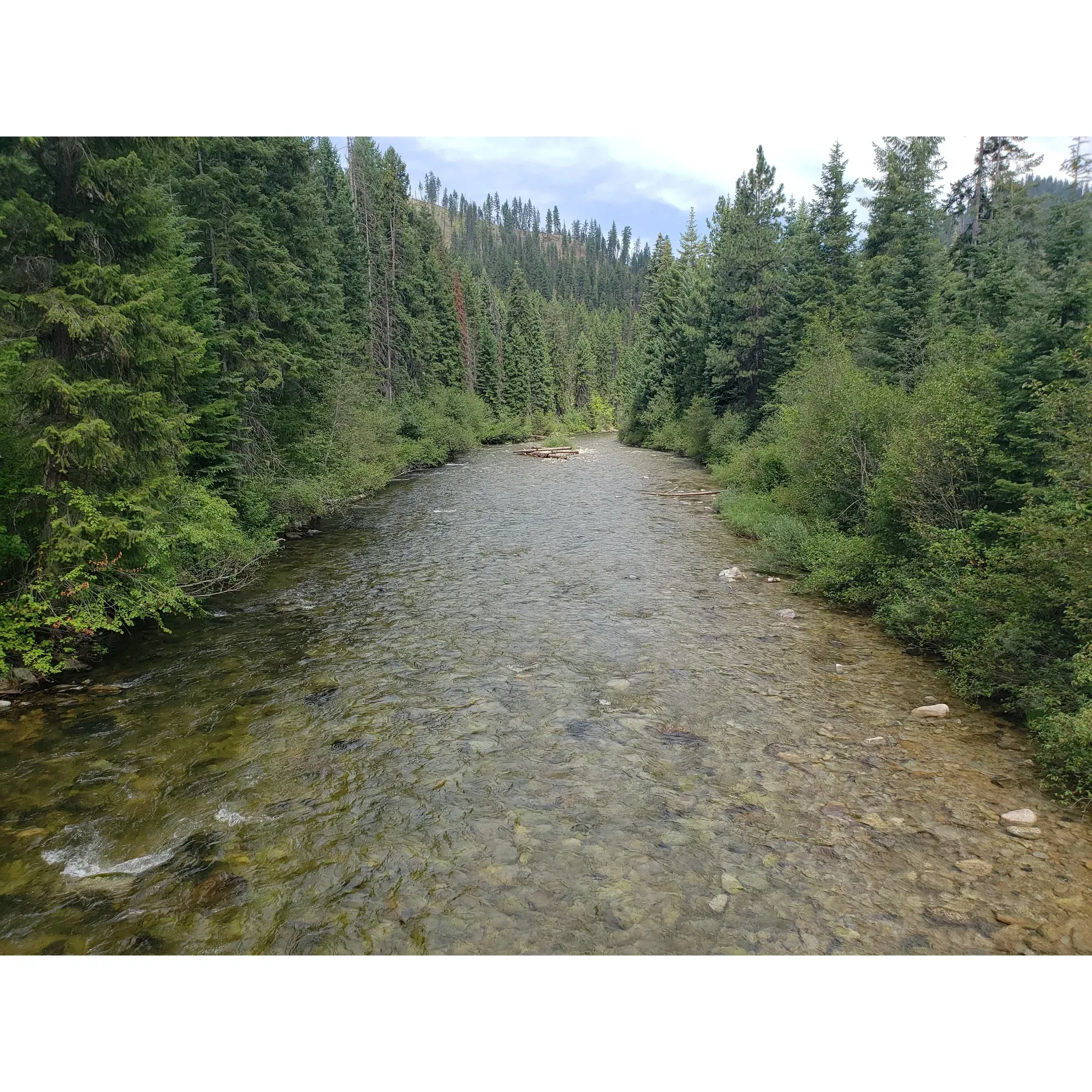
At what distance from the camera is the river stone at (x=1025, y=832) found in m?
5.27

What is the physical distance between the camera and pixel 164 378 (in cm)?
871

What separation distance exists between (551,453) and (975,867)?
40641mm

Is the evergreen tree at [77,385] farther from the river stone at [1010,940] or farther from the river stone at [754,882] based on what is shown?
the river stone at [1010,940]

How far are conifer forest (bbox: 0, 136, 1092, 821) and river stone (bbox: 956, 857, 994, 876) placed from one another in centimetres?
150

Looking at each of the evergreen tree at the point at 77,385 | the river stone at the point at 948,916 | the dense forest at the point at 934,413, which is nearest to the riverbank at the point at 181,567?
the evergreen tree at the point at 77,385

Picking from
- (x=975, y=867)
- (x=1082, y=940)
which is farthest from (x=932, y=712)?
(x=1082, y=940)

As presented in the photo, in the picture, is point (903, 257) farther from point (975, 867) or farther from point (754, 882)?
point (754, 882)

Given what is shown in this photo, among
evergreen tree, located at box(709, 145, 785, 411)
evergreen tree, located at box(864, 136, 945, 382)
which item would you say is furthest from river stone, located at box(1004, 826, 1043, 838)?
evergreen tree, located at box(709, 145, 785, 411)

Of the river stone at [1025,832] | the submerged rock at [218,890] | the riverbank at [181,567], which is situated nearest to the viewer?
the submerged rock at [218,890]

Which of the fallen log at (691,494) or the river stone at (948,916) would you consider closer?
the river stone at (948,916)

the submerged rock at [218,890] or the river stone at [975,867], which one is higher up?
the river stone at [975,867]

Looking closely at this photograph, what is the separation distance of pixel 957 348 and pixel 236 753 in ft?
49.2

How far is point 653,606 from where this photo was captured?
456 inches

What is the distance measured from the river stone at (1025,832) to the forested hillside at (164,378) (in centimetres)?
1022
